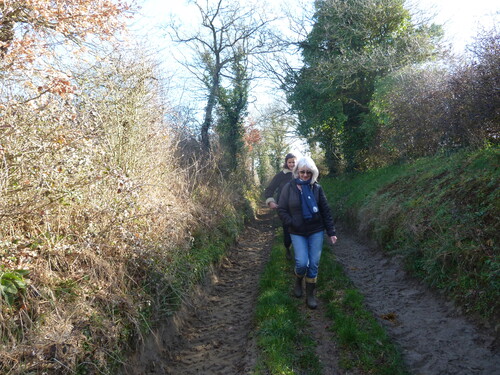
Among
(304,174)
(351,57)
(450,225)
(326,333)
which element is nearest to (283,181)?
(304,174)

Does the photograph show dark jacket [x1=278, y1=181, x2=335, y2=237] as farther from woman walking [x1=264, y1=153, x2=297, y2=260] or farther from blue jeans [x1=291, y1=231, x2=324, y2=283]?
woman walking [x1=264, y1=153, x2=297, y2=260]

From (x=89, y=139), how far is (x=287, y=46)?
16.2 metres

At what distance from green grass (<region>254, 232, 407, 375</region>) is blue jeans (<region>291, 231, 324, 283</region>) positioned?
1.72ft

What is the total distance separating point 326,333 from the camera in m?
4.52

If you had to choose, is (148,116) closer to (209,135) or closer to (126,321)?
(126,321)

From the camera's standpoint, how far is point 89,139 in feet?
15.0

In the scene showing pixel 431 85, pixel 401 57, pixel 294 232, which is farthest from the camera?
pixel 401 57

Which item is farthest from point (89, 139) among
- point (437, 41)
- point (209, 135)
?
point (437, 41)

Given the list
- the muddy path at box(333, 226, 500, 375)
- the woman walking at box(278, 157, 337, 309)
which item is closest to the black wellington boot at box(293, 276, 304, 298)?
the woman walking at box(278, 157, 337, 309)

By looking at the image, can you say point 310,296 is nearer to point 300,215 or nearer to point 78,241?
point 300,215

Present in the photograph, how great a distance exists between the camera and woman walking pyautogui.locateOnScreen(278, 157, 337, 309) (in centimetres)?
523

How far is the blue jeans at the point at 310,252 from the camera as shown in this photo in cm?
527

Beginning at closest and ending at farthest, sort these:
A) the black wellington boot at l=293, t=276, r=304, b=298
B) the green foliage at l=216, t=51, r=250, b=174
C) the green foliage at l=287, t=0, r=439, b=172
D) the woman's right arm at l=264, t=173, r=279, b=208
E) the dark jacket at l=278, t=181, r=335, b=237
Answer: the dark jacket at l=278, t=181, r=335, b=237, the black wellington boot at l=293, t=276, r=304, b=298, the woman's right arm at l=264, t=173, r=279, b=208, the green foliage at l=287, t=0, r=439, b=172, the green foliage at l=216, t=51, r=250, b=174

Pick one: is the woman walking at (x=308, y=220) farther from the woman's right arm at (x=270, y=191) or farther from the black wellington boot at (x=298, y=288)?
the woman's right arm at (x=270, y=191)
